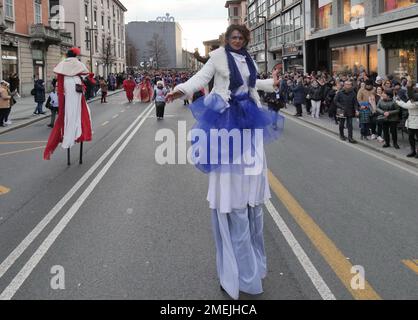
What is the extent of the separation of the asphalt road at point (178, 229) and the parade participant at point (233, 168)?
0.26m

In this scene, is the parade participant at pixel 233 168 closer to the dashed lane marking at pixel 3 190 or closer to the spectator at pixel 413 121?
the dashed lane marking at pixel 3 190

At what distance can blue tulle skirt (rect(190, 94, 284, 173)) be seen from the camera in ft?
14.1

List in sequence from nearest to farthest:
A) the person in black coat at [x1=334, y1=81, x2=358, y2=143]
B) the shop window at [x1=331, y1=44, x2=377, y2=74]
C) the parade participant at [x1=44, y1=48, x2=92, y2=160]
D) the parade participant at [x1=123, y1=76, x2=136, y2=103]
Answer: the parade participant at [x1=44, y1=48, x2=92, y2=160], the person in black coat at [x1=334, y1=81, x2=358, y2=143], the shop window at [x1=331, y1=44, x2=377, y2=74], the parade participant at [x1=123, y1=76, x2=136, y2=103]

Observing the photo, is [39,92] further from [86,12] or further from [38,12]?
[86,12]

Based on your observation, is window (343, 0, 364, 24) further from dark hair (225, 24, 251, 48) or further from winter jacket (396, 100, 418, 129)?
dark hair (225, 24, 251, 48)

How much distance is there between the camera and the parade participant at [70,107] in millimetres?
10727

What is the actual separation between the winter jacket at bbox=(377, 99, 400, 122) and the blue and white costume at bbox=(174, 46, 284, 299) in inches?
385

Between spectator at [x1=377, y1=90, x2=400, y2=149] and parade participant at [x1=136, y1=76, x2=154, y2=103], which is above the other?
parade participant at [x1=136, y1=76, x2=154, y2=103]

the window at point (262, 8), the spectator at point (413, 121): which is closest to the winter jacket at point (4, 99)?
the spectator at point (413, 121)

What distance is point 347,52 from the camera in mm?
32406

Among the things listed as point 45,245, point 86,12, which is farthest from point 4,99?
point 86,12

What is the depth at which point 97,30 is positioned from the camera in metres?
71.1

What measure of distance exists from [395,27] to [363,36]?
257 inches

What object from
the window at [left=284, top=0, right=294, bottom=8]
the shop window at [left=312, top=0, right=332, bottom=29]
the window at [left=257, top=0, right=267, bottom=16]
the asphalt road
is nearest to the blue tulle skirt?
the asphalt road
